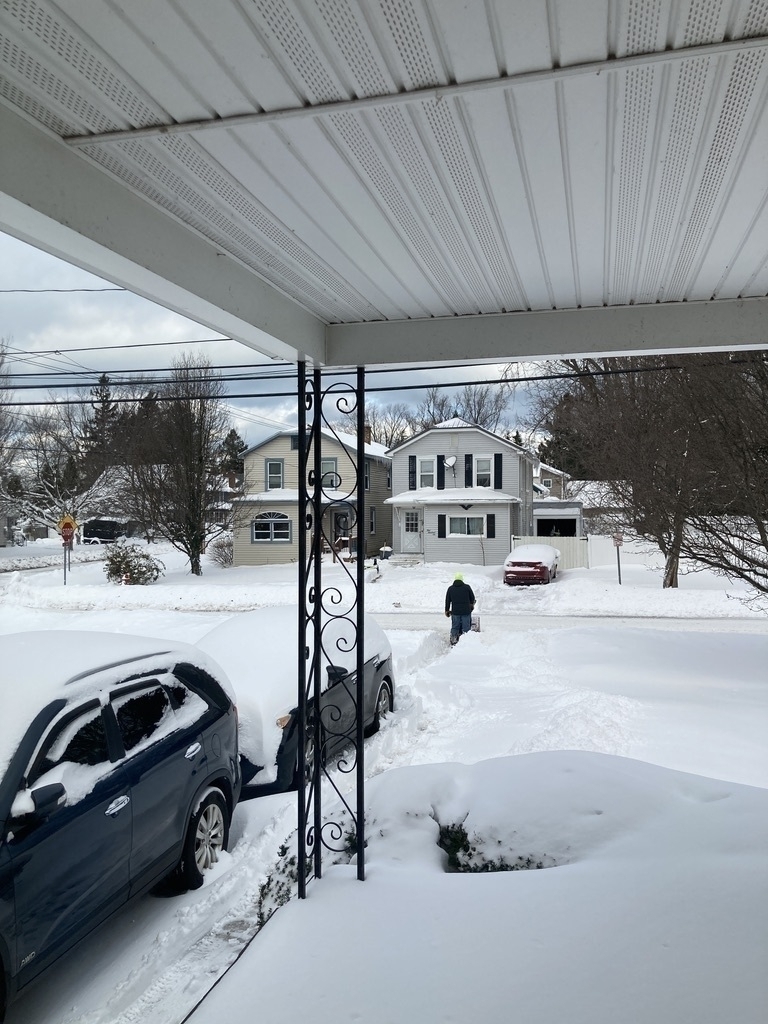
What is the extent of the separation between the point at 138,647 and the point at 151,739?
65cm

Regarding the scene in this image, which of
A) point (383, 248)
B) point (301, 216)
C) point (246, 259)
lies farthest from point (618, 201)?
point (246, 259)

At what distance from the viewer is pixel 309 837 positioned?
3871 mm

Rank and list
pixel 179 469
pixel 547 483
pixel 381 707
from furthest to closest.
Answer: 1. pixel 547 483
2. pixel 179 469
3. pixel 381 707

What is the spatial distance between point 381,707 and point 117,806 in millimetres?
4601

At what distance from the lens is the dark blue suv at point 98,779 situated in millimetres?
3164

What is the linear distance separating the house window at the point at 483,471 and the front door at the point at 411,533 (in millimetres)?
2861

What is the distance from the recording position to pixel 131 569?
23266 millimetres

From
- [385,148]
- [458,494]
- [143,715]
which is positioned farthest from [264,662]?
[458,494]

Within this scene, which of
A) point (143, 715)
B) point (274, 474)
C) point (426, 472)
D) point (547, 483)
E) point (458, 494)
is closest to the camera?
point (143, 715)

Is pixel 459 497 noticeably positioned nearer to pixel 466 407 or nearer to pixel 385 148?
pixel 466 407

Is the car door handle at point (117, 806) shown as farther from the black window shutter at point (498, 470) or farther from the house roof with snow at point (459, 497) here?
the black window shutter at point (498, 470)

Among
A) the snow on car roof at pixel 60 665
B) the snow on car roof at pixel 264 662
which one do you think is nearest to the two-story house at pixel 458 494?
the snow on car roof at pixel 264 662

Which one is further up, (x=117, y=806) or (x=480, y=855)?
(x=117, y=806)

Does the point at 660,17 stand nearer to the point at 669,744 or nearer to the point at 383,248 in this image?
the point at 383,248
